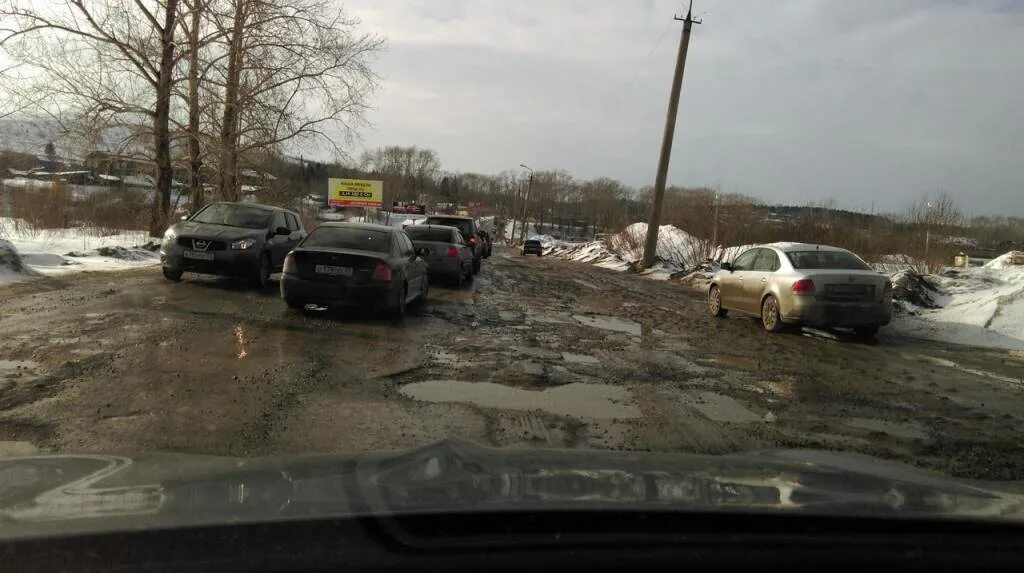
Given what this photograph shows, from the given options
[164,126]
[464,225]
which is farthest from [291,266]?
[164,126]

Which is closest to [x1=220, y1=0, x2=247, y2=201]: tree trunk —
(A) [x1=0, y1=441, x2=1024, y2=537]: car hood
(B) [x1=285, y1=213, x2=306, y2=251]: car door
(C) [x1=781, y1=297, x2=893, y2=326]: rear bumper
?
(B) [x1=285, y1=213, x2=306, y2=251]: car door

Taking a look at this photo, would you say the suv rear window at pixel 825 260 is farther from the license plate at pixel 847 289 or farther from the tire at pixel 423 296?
the tire at pixel 423 296

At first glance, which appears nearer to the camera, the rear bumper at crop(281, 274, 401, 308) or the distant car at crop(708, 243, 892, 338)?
the rear bumper at crop(281, 274, 401, 308)

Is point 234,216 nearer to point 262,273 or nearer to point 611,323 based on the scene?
point 262,273

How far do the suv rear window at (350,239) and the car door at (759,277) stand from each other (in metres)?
6.28

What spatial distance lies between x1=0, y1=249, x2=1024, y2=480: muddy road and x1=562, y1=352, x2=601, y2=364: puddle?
0.19ft

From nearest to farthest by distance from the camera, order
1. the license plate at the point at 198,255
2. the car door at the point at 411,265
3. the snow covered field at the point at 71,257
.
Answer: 1. the car door at the point at 411,265
2. the license plate at the point at 198,255
3. the snow covered field at the point at 71,257

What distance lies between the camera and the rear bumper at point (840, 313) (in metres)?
10.0

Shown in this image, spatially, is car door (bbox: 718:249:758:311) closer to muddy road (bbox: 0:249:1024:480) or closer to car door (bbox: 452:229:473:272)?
muddy road (bbox: 0:249:1024:480)

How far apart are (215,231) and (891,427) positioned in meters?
11.2

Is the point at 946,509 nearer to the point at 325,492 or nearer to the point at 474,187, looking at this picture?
the point at 325,492

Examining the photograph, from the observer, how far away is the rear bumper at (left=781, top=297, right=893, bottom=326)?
395 inches

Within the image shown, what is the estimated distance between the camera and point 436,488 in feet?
7.75

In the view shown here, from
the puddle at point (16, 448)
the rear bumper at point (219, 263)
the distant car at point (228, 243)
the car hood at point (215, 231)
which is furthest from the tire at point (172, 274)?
the puddle at point (16, 448)
